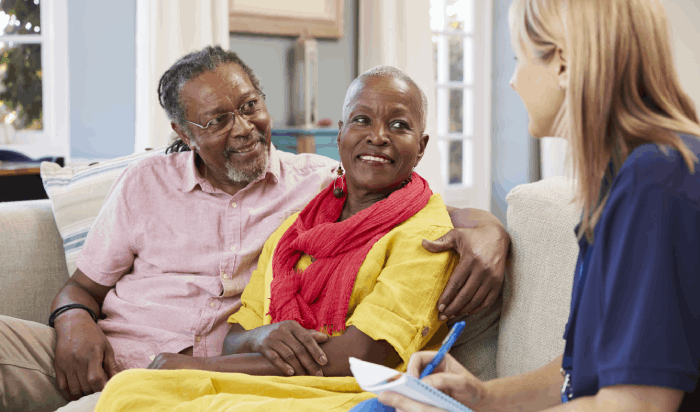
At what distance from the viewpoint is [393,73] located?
1362mm

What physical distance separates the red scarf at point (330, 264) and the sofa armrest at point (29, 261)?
92cm

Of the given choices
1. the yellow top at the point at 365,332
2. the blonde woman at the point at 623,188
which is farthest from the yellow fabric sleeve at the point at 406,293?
the blonde woman at the point at 623,188

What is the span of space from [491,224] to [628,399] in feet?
2.46

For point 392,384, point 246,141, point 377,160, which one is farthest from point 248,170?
point 392,384

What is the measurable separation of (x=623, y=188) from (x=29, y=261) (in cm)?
Answer: 178

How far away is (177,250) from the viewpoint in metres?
1.63

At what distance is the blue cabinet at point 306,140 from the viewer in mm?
3725

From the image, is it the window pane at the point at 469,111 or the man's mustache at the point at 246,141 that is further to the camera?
the window pane at the point at 469,111

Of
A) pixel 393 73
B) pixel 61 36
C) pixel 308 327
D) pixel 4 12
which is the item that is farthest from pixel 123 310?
pixel 4 12

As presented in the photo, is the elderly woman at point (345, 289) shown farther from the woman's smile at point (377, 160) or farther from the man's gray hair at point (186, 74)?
→ the man's gray hair at point (186, 74)

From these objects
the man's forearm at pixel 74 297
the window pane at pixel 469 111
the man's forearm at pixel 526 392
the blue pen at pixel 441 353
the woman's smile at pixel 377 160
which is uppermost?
the window pane at pixel 469 111

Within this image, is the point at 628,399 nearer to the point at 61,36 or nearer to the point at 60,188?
the point at 60,188

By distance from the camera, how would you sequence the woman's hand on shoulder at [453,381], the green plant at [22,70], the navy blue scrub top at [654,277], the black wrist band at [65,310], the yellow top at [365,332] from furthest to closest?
the green plant at [22,70]
the black wrist band at [65,310]
the yellow top at [365,332]
the woman's hand on shoulder at [453,381]
the navy blue scrub top at [654,277]

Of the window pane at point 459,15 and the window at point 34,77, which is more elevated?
the window pane at point 459,15
